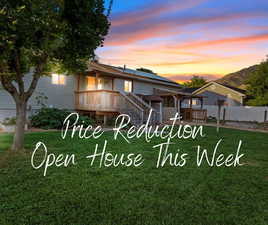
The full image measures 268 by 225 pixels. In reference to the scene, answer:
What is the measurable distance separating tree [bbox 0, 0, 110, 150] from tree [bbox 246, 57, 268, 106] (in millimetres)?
21358

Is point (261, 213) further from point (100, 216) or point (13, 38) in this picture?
point (13, 38)

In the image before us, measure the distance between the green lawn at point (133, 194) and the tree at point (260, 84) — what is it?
66.5 ft

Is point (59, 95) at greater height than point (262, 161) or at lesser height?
greater

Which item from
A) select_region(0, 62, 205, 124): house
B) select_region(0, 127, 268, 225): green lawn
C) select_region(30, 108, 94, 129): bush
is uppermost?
select_region(0, 62, 205, 124): house

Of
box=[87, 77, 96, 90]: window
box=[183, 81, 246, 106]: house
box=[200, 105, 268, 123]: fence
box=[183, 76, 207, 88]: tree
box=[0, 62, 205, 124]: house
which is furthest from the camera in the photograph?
box=[183, 76, 207, 88]: tree

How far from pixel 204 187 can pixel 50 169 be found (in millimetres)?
2993

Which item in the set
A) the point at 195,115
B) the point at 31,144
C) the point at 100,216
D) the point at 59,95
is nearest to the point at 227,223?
the point at 100,216

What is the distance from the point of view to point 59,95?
42.2ft

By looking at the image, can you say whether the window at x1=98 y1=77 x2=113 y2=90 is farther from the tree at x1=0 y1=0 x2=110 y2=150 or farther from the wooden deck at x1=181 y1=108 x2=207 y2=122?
the tree at x1=0 y1=0 x2=110 y2=150

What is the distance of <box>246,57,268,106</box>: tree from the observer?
70.6 feet

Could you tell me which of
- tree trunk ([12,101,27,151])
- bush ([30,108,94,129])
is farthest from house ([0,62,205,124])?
tree trunk ([12,101,27,151])

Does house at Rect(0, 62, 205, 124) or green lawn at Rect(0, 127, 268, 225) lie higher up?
house at Rect(0, 62, 205, 124)

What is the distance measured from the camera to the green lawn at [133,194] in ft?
7.78

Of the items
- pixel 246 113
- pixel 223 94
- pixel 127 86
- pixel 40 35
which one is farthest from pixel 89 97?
pixel 223 94
